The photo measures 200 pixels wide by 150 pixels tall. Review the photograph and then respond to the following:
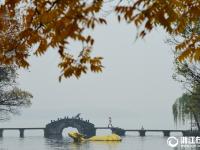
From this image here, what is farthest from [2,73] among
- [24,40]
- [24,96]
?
[24,40]

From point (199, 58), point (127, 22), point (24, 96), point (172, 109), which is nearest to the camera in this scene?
point (127, 22)

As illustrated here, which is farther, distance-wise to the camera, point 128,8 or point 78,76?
point 78,76

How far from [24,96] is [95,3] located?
183 feet

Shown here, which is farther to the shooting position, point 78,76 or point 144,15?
point 78,76

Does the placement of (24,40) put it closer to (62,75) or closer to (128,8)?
(62,75)

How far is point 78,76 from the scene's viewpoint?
8.71 m

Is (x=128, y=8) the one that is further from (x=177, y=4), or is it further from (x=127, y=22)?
(x=177, y=4)

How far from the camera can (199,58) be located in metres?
9.20

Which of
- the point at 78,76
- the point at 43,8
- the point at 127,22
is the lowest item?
the point at 78,76

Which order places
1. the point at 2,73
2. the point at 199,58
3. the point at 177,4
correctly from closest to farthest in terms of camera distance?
the point at 177,4
the point at 199,58
the point at 2,73

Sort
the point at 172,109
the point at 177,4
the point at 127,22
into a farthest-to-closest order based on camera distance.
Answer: the point at 172,109, the point at 177,4, the point at 127,22

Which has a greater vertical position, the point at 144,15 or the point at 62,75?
the point at 144,15

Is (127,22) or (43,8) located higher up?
(43,8)

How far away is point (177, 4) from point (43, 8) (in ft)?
7.47
